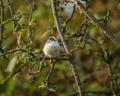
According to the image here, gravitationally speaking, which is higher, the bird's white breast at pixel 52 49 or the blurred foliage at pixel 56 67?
the bird's white breast at pixel 52 49

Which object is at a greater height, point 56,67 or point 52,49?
point 52,49

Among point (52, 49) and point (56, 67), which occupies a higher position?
point (52, 49)

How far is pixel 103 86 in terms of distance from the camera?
13.8 feet

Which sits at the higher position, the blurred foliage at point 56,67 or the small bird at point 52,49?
the small bird at point 52,49

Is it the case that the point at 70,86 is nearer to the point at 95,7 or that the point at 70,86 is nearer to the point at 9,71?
the point at 9,71

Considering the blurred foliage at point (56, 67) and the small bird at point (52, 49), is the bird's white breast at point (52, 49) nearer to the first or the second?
the small bird at point (52, 49)

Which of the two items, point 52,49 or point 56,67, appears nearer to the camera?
point 52,49

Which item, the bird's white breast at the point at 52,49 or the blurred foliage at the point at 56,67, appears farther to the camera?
the blurred foliage at the point at 56,67

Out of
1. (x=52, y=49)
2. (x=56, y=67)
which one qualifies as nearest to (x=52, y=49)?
(x=52, y=49)

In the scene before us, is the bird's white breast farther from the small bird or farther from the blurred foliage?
the blurred foliage

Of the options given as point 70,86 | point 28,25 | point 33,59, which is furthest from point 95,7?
point 33,59

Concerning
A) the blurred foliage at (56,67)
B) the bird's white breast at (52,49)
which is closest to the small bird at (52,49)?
the bird's white breast at (52,49)

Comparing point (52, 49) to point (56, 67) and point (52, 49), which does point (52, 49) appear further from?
point (56, 67)

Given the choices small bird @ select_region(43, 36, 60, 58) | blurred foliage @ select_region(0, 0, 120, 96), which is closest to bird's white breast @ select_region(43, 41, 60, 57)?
small bird @ select_region(43, 36, 60, 58)
